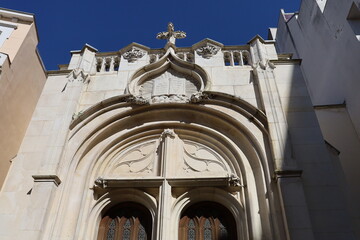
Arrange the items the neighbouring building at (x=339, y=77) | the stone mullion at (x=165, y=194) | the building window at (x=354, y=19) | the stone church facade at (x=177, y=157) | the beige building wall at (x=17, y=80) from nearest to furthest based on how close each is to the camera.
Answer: the stone church facade at (x=177, y=157), the stone mullion at (x=165, y=194), the neighbouring building at (x=339, y=77), the building window at (x=354, y=19), the beige building wall at (x=17, y=80)

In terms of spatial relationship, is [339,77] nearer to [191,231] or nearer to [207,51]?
[207,51]

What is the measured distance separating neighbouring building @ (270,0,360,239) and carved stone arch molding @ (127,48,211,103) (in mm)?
4013

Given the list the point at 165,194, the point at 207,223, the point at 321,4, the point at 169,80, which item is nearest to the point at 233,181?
the point at 207,223

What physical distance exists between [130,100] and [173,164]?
84.1 inches

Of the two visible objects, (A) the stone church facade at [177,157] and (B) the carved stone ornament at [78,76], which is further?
(B) the carved stone ornament at [78,76]

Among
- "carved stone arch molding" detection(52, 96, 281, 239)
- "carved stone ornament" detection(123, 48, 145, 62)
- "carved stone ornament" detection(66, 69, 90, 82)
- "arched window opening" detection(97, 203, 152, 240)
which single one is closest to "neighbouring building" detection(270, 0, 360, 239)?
"carved stone arch molding" detection(52, 96, 281, 239)

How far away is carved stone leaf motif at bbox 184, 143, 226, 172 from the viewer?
336 inches

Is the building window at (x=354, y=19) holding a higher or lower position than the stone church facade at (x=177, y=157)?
higher

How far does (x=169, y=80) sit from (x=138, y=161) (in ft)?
8.87

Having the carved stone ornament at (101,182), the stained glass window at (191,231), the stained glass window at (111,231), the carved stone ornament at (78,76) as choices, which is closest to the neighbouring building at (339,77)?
the stained glass window at (191,231)

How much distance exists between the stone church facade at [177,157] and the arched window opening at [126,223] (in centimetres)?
3

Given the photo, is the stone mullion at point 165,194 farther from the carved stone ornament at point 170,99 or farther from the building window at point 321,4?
the building window at point 321,4

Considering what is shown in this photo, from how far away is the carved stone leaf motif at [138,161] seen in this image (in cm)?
868

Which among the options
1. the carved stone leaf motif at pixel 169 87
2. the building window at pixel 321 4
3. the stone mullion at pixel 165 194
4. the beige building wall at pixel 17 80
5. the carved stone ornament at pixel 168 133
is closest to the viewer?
the stone mullion at pixel 165 194
